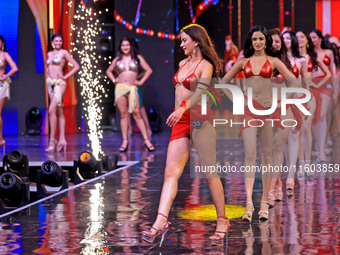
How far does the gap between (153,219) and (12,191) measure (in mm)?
1840

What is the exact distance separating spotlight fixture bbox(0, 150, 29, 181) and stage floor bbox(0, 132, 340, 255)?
3.78 feet

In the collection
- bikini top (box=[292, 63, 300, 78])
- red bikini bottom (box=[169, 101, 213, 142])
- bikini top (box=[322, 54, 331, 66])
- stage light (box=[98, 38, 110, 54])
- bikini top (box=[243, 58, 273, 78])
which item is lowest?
red bikini bottom (box=[169, 101, 213, 142])

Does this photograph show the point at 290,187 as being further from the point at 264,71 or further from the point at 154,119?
the point at 154,119

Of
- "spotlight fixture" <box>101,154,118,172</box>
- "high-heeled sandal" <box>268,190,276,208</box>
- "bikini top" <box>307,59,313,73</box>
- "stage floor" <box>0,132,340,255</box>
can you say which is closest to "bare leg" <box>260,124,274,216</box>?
"stage floor" <box>0,132,340,255</box>

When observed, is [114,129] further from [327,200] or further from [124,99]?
[327,200]

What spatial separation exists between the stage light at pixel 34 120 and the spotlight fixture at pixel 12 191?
7.65 m

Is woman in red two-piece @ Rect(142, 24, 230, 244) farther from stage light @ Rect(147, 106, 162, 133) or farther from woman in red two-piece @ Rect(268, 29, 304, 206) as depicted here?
stage light @ Rect(147, 106, 162, 133)

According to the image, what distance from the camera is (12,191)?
6.43 m

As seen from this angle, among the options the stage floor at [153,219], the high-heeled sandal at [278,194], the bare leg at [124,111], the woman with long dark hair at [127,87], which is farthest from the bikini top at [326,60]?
the high-heeled sandal at [278,194]

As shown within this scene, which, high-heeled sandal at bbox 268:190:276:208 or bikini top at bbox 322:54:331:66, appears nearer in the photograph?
high-heeled sandal at bbox 268:190:276:208

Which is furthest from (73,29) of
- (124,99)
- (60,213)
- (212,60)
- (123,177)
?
(212,60)

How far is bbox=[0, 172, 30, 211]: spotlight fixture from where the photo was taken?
6.42 m

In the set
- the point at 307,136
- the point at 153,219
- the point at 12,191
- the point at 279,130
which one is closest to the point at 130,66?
the point at 307,136

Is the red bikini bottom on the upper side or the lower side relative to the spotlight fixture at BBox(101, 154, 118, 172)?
upper
